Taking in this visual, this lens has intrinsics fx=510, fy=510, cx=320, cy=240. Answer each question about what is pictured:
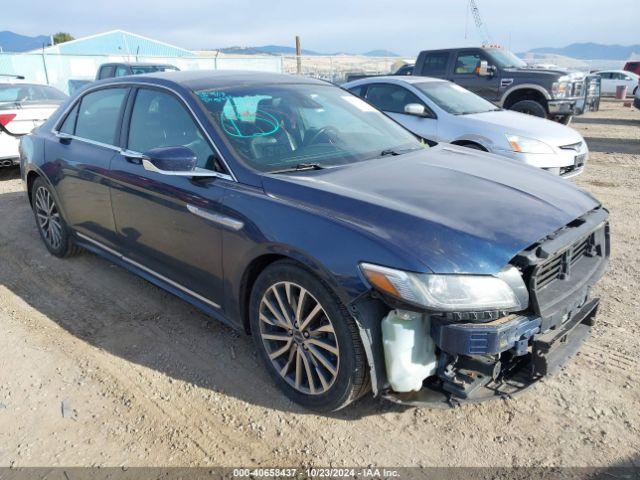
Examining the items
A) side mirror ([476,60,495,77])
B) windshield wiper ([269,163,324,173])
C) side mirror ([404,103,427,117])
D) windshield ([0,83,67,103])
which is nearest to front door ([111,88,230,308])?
windshield wiper ([269,163,324,173])

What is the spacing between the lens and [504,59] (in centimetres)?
1098

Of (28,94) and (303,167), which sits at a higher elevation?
(28,94)

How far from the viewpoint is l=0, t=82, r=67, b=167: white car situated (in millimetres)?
7551

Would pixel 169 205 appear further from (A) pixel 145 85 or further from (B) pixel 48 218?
(B) pixel 48 218

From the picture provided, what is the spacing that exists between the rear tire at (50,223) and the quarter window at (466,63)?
29.6 ft

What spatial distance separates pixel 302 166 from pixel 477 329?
1.41m

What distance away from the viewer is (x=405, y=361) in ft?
7.48

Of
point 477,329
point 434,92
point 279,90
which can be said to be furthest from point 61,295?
point 434,92

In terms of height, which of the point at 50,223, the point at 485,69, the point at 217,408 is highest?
the point at 485,69

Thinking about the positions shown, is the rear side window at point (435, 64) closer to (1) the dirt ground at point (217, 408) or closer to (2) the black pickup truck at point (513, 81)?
(2) the black pickup truck at point (513, 81)

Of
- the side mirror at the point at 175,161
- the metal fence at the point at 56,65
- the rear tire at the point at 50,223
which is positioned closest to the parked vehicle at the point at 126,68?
the metal fence at the point at 56,65

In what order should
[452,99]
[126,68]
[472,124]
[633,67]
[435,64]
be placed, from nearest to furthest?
[472,124] < [452,99] < [435,64] < [126,68] < [633,67]

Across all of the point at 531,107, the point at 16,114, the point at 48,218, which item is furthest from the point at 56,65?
the point at 48,218

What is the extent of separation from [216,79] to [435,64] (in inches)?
364
